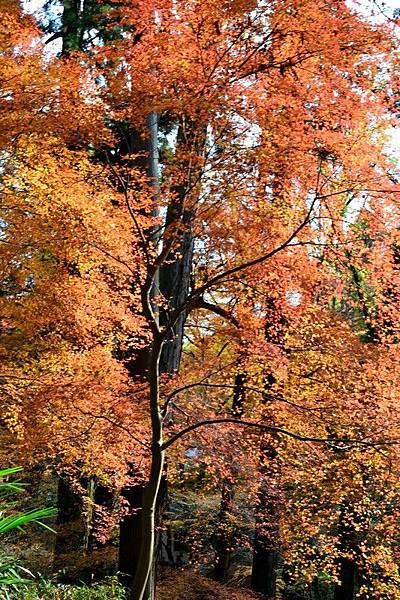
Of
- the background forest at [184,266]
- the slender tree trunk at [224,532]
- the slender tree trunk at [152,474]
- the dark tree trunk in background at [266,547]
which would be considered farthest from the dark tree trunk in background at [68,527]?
the slender tree trunk at [152,474]

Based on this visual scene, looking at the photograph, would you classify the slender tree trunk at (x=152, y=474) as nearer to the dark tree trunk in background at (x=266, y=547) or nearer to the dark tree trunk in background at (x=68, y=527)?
the dark tree trunk in background at (x=266, y=547)

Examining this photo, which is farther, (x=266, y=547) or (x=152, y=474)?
(x=266, y=547)

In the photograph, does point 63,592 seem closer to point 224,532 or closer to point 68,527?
point 68,527

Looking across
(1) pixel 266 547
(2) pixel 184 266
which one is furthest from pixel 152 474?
(1) pixel 266 547

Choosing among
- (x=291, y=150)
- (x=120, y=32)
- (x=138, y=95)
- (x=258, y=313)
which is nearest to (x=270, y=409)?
(x=258, y=313)

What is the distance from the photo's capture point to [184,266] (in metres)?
7.40

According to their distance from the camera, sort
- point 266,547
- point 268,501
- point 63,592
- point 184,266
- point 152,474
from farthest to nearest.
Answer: point 266,547 < point 268,501 < point 184,266 < point 63,592 < point 152,474

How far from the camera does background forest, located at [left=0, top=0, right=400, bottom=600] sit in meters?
4.81

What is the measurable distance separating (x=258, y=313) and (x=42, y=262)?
12.0ft

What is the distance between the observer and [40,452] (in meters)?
7.39

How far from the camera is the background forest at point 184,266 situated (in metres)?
4.81

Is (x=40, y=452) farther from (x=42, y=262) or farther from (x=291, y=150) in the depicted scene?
(x=291, y=150)

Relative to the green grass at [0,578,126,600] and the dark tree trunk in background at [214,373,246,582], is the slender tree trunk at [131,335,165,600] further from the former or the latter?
the dark tree trunk in background at [214,373,246,582]

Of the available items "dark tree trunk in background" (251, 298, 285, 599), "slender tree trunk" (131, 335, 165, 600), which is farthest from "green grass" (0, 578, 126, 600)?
"dark tree trunk in background" (251, 298, 285, 599)
